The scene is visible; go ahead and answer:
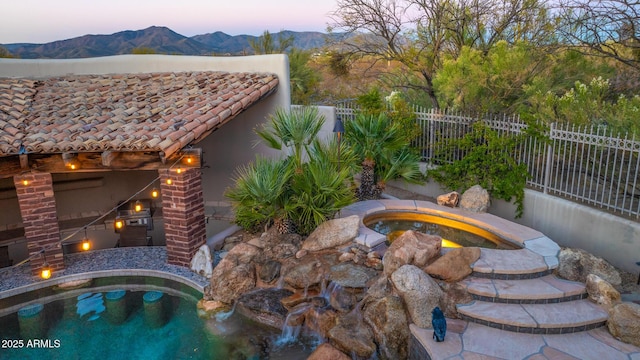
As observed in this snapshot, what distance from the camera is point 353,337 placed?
6684 mm

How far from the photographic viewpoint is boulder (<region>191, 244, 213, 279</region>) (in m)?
8.70

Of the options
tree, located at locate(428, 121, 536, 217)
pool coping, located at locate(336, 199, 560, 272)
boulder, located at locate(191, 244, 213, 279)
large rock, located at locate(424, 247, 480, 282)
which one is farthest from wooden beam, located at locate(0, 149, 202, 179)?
tree, located at locate(428, 121, 536, 217)

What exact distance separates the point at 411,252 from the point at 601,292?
9.57ft

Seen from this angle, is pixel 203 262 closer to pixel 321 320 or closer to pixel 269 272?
pixel 269 272

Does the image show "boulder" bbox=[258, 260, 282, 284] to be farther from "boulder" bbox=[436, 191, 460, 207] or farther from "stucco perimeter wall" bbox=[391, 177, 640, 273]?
"stucco perimeter wall" bbox=[391, 177, 640, 273]

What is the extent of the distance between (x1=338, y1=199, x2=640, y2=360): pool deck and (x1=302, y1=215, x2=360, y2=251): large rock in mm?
2380

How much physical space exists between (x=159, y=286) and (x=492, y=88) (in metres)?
10.4

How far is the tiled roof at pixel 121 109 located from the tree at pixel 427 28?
7.72 metres

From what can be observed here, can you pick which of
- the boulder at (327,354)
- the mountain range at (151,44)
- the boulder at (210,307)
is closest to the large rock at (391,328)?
the boulder at (327,354)

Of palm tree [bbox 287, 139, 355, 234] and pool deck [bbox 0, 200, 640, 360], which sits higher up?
palm tree [bbox 287, 139, 355, 234]

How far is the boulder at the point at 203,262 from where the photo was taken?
8703mm

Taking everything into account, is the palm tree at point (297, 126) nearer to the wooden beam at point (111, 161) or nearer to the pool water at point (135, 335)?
the wooden beam at point (111, 161)

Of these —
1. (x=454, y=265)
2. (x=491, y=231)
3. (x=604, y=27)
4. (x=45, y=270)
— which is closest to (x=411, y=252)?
(x=454, y=265)

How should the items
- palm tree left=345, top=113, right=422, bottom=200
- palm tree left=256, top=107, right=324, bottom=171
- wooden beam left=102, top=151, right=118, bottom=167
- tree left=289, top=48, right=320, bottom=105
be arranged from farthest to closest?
tree left=289, top=48, right=320, bottom=105 → palm tree left=345, top=113, right=422, bottom=200 → palm tree left=256, top=107, right=324, bottom=171 → wooden beam left=102, top=151, right=118, bottom=167
